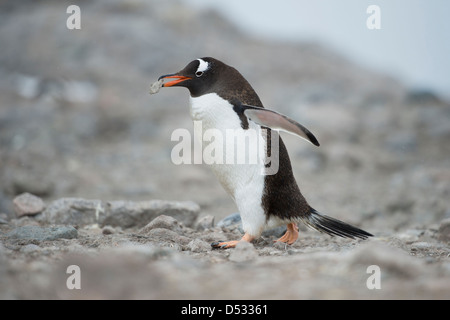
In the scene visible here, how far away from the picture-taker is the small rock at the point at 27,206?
16.2ft

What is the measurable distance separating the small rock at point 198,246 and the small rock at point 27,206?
2053 millimetres

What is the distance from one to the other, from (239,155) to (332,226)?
3.04 feet

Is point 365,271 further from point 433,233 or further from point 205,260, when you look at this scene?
point 433,233

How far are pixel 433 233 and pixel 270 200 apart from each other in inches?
78.6

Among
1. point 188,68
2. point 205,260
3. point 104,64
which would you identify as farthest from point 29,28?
point 205,260

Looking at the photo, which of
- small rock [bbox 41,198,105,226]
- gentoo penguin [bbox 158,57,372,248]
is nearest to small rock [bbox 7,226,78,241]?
small rock [bbox 41,198,105,226]

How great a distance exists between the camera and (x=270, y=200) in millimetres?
3836

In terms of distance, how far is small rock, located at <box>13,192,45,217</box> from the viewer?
4.93 metres

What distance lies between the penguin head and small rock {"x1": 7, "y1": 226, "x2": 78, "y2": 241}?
53.5 inches

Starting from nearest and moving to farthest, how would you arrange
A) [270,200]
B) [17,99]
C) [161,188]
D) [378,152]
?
[270,200]
[161,188]
[378,152]
[17,99]

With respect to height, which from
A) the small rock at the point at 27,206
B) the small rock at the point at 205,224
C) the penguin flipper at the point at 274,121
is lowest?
the small rock at the point at 205,224

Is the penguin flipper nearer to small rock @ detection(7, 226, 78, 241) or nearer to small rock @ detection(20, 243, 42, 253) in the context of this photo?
small rock @ detection(7, 226, 78, 241)

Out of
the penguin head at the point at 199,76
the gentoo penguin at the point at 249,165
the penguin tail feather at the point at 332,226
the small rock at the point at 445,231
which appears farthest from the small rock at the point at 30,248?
the small rock at the point at 445,231

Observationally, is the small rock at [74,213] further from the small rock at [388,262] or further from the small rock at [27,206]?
A: the small rock at [388,262]
